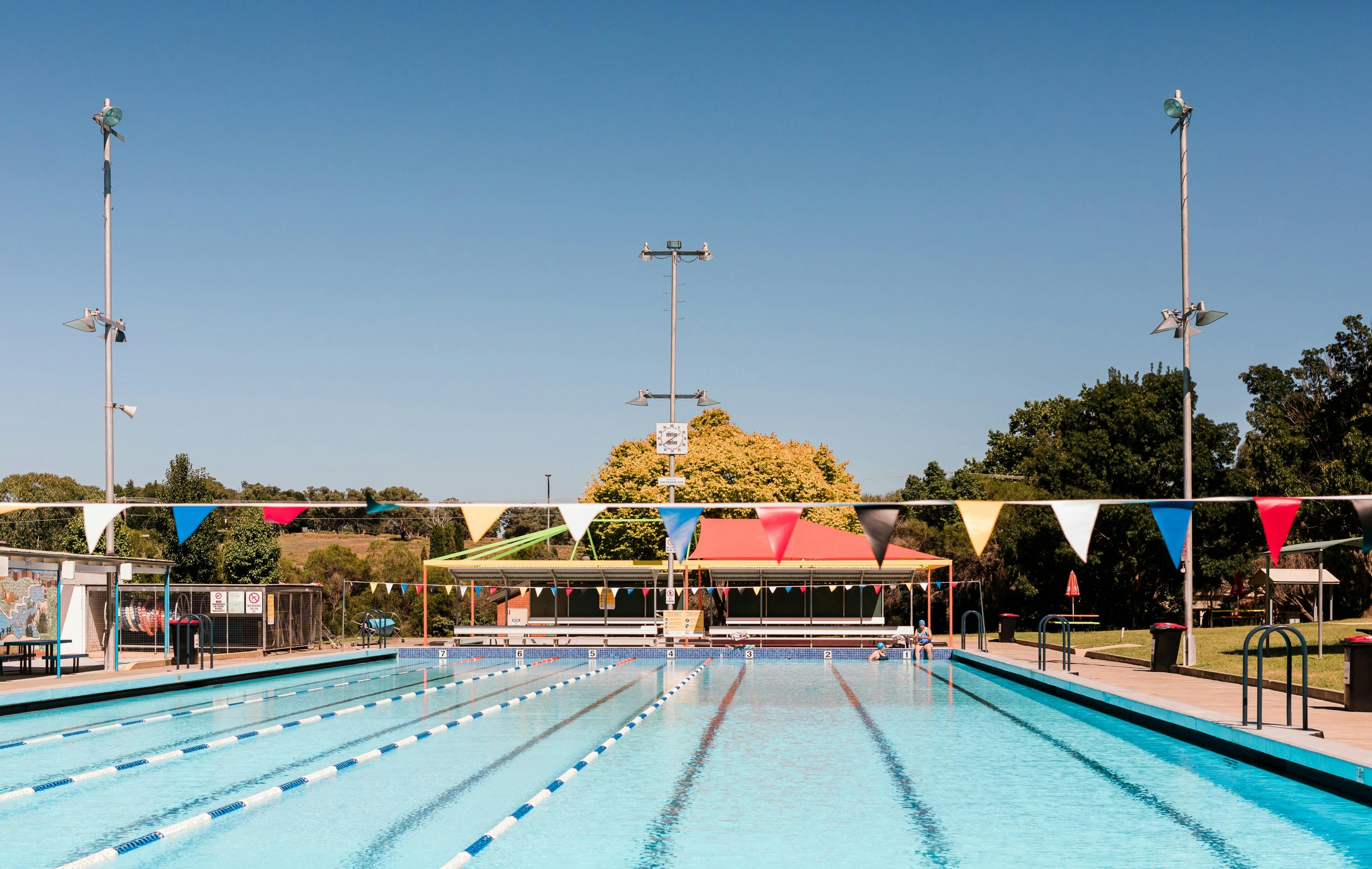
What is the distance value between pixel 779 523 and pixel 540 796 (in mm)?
8207

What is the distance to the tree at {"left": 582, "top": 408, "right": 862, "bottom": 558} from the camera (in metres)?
43.9

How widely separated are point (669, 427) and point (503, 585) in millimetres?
8100

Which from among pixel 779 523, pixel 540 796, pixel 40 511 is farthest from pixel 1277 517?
pixel 40 511

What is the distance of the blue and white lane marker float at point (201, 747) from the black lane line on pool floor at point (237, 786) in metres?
0.50

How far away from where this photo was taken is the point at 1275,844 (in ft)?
24.8

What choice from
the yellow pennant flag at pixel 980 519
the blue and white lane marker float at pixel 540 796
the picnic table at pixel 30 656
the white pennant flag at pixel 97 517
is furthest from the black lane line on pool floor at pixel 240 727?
the yellow pennant flag at pixel 980 519

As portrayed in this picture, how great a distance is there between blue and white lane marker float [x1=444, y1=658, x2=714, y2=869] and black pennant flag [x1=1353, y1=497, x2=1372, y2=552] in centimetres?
950

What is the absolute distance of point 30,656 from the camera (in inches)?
767

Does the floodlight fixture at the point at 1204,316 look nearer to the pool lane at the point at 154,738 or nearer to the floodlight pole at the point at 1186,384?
the floodlight pole at the point at 1186,384

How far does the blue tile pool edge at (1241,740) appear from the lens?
28.8ft

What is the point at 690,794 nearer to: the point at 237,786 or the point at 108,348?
the point at 237,786

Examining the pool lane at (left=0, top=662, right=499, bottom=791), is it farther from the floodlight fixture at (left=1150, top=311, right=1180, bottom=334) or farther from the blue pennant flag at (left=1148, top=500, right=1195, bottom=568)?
the floodlight fixture at (left=1150, top=311, right=1180, bottom=334)

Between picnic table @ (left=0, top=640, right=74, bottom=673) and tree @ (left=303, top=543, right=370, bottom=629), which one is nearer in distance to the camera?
picnic table @ (left=0, top=640, right=74, bottom=673)

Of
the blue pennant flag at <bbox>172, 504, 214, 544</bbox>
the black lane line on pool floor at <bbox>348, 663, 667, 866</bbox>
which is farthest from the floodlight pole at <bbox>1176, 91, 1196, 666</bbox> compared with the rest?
the blue pennant flag at <bbox>172, 504, 214, 544</bbox>
